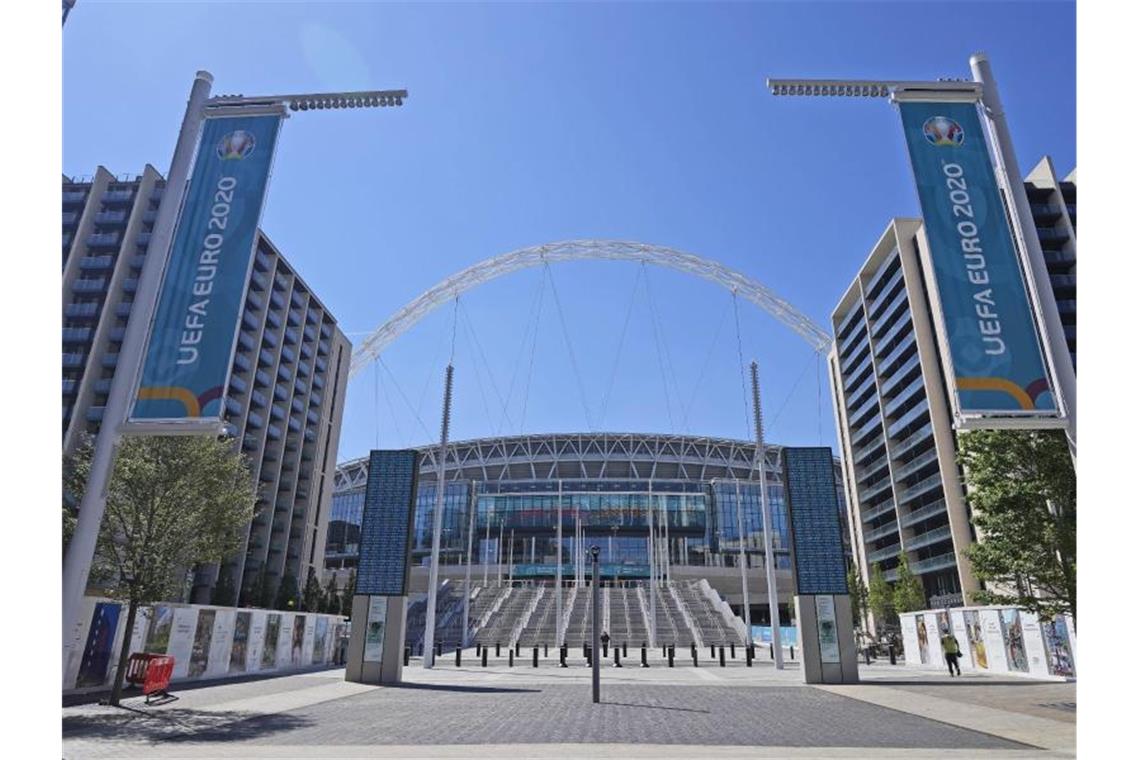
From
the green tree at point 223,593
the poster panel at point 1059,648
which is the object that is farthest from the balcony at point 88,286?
the poster panel at point 1059,648

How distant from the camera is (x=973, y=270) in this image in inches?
410

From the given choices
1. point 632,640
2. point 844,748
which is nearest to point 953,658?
point 844,748

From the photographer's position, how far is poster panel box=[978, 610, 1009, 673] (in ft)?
96.7

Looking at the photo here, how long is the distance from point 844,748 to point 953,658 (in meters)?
19.9

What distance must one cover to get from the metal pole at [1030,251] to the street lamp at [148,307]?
29.7 feet

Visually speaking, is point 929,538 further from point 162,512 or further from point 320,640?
point 162,512

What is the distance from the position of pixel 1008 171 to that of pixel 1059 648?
22388 mm

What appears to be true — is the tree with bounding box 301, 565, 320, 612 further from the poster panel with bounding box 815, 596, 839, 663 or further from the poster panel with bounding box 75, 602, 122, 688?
the poster panel with bounding box 815, 596, 839, 663

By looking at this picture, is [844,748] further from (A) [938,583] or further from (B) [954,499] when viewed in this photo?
(A) [938,583]

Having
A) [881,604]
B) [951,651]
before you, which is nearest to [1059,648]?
[951,651]

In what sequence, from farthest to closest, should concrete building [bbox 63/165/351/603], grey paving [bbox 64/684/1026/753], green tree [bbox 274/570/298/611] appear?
1. green tree [bbox 274/570/298/611]
2. concrete building [bbox 63/165/351/603]
3. grey paving [bbox 64/684/1026/753]

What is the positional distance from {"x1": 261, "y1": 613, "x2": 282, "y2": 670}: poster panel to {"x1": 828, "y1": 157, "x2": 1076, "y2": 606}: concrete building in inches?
2208

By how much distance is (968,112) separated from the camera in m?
11.3

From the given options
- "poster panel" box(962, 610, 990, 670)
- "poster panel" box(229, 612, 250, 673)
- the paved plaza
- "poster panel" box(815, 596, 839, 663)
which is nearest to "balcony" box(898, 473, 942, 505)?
"poster panel" box(962, 610, 990, 670)
